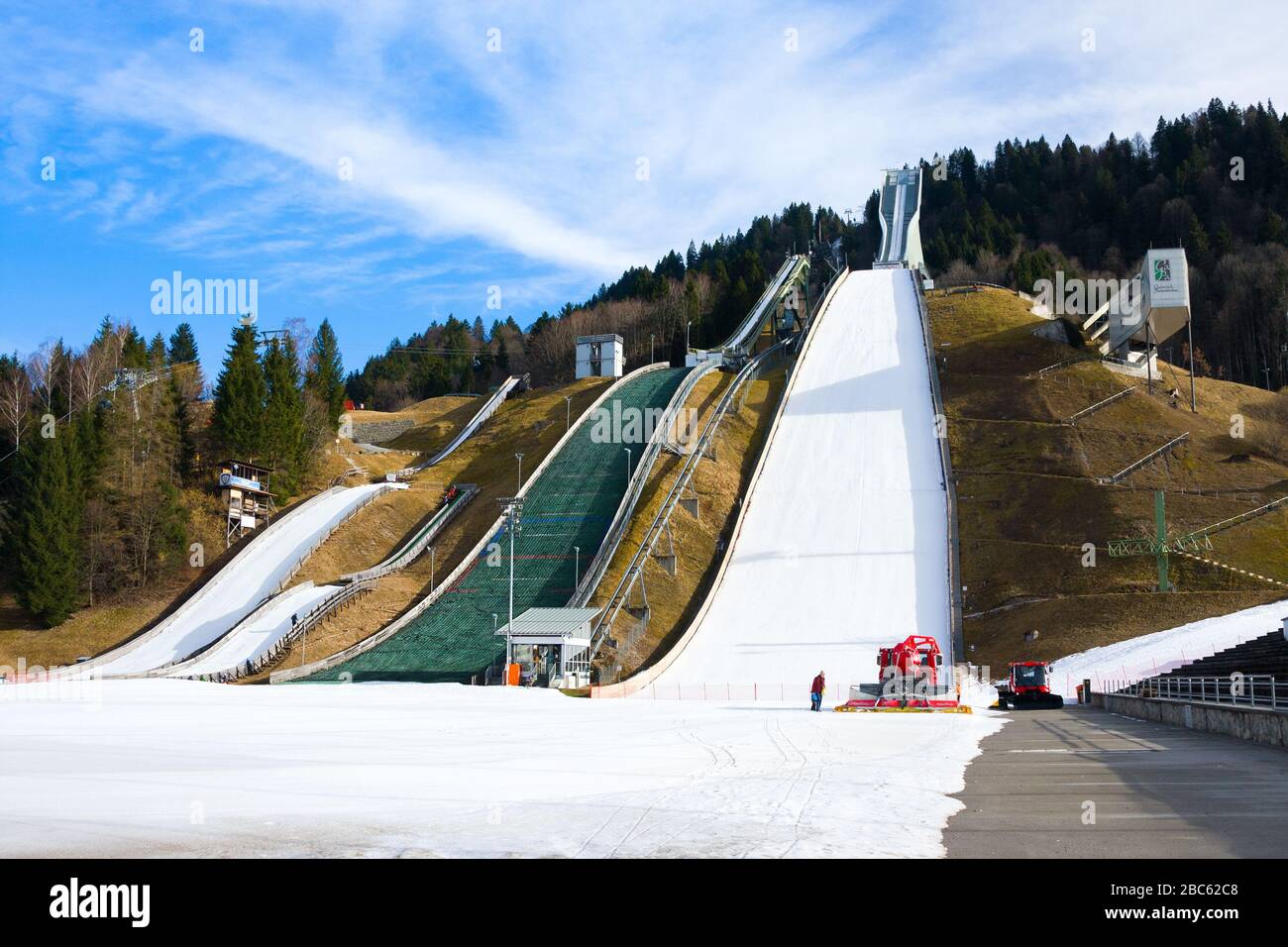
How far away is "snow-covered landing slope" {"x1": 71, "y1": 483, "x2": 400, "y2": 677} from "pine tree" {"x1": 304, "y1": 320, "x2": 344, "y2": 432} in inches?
616

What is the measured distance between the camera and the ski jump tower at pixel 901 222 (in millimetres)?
95562

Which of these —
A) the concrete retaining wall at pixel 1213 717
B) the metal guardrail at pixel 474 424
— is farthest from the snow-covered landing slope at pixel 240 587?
the concrete retaining wall at pixel 1213 717

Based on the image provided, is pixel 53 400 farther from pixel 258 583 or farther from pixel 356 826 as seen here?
Result: pixel 356 826

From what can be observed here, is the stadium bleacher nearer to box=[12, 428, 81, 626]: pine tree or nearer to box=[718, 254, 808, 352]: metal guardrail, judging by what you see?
box=[12, 428, 81, 626]: pine tree

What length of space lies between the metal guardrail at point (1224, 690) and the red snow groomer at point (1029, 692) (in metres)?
1.88

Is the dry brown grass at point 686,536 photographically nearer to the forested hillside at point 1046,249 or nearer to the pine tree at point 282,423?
the pine tree at point 282,423

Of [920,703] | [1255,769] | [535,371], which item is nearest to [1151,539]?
[920,703]

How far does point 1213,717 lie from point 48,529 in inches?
1791

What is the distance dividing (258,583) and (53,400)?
86.2ft

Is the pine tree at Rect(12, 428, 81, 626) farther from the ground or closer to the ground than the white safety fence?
farther from the ground

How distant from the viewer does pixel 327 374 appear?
77.6m

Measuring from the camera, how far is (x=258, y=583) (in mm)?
45000

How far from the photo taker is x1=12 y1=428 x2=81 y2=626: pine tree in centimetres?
4534

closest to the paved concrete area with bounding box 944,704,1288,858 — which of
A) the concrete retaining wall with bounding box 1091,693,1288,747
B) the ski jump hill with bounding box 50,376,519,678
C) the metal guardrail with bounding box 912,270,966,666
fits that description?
the concrete retaining wall with bounding box 1091,693,1288,747
